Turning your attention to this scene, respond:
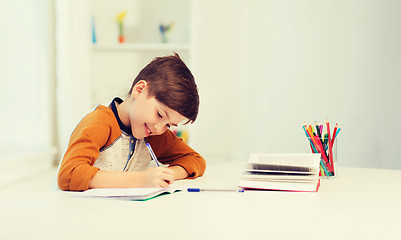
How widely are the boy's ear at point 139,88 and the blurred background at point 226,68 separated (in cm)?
110

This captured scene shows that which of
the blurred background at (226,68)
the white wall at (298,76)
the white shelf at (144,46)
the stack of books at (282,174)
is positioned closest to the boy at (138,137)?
the stack of books at (282,174)

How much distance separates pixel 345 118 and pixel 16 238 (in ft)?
7.08

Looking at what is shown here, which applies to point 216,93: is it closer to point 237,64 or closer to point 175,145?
point 237,64

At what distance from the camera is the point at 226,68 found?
9.53 feet

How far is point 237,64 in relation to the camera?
9.57 ft

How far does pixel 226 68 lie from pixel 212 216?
214 centimetres

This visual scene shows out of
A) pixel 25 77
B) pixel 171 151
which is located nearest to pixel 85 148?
pixel 171 151

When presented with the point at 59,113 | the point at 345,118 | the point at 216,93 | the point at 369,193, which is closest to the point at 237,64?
the point at 216,93

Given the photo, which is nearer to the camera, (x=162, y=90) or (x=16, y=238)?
(x=16, y=238)

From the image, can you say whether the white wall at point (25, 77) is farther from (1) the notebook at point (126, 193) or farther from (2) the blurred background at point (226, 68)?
(1) the notebook at point (126, 193)

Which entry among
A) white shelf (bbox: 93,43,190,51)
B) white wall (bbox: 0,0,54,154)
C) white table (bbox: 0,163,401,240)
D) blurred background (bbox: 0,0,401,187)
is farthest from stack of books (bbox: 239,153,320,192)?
white shelf (bbox: 93,43,190,51)

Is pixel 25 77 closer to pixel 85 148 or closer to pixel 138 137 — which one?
pixel 138 137

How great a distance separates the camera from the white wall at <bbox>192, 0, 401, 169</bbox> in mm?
2428

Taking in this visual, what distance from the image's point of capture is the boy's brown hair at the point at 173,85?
4.15 ft
